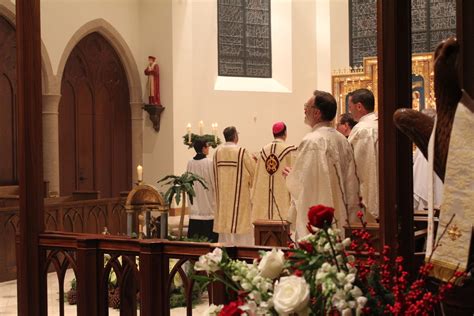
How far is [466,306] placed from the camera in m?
2.69

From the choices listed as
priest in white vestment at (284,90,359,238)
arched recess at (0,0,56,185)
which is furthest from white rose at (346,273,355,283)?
arched recess at (0,0,56,185)

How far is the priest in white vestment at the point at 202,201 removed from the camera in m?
11.0

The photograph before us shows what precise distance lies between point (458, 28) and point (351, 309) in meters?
1.60

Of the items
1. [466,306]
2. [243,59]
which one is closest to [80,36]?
[243,59]

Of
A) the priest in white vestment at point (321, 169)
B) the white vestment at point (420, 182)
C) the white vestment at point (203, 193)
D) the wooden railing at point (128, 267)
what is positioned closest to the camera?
the wooden railing at point (128, 267)

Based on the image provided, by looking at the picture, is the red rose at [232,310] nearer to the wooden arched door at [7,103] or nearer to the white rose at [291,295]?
the white rose at [291,295]

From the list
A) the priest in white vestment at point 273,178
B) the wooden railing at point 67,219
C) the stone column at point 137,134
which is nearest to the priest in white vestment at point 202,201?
the priest in white vestment at point 273,178

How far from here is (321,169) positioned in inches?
234

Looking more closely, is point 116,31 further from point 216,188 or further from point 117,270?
point 117,270

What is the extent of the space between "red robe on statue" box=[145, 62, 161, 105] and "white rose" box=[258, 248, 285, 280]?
1326 centimetres

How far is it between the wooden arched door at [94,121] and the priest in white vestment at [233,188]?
4.71 m

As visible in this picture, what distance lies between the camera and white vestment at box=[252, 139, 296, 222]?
31.8 ft

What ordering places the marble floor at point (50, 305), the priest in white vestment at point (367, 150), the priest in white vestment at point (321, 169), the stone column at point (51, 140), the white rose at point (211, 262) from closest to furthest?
1. the white rose at point (211, 262)
2. the priest in white vestment at point (321, 169)
3. the priest in white vestment at point (367, 150)
4. the marble floor at point (50, 305)
5. the stone column at point (51, 140)

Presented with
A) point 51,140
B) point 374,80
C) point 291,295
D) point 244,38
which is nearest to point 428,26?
point 374,80
